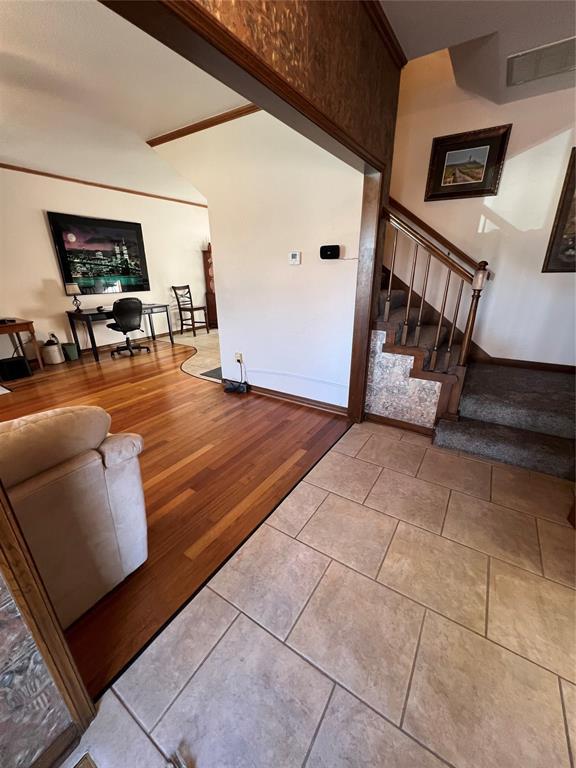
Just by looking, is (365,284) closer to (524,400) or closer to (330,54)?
(330,54)

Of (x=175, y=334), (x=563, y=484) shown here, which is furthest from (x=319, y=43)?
(x=175, y=334)

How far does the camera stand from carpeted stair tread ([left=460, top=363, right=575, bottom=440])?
2225mm

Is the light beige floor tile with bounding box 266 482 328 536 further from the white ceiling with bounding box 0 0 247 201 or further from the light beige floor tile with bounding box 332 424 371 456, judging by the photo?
the white ceiling with bounding box 0 0 247 201

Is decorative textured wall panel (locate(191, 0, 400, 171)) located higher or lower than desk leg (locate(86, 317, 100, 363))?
higher

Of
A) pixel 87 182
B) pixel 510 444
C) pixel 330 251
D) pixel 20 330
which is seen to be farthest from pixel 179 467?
pixel 87 182

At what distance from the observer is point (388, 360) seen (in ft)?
8.55

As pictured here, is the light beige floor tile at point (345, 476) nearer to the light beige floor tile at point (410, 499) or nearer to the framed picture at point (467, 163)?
the light beige floor tile at point (410, 499)

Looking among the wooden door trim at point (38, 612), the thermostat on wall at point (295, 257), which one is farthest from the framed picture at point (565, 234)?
the wooden door trim at point (38, 612)

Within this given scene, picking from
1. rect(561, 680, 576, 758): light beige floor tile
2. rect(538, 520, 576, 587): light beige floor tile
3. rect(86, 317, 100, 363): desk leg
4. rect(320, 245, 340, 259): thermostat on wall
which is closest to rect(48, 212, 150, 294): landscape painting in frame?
rect(86, 317, 100, 363): desk leg

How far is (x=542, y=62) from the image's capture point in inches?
78.2

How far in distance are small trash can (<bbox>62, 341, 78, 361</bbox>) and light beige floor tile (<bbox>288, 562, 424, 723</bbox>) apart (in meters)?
4.95

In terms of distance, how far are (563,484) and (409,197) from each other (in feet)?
9.23

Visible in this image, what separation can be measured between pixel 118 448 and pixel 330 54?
201 centimetres

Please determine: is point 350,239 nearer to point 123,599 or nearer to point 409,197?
point 409,197
